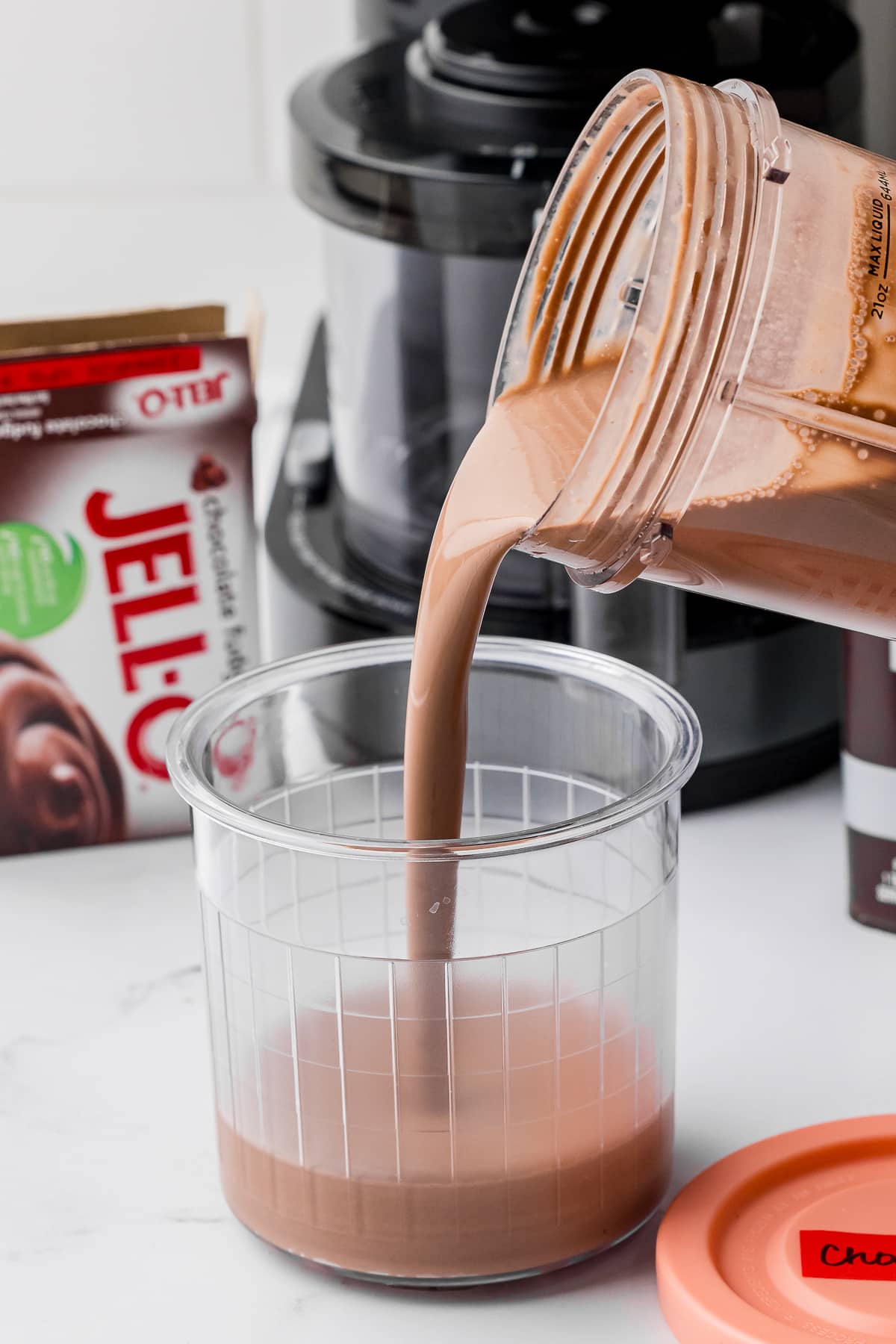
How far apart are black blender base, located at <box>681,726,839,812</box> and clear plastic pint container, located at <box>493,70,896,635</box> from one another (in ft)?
1.17

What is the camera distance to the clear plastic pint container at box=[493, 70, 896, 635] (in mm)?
513

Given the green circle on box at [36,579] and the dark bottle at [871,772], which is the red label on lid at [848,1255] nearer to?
the dark bottle at [871,772]

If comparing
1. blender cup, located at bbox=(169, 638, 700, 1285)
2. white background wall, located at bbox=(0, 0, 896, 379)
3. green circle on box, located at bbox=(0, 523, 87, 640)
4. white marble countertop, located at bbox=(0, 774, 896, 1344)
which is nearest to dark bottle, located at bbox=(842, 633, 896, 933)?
white marble countertop, located at bbox=(0, 774, 896, 1344)

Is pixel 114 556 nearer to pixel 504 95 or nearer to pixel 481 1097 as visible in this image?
pixel 504 95

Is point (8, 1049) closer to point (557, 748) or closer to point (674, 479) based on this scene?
point (557, 748)

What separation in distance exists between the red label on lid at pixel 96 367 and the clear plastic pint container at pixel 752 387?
35cm

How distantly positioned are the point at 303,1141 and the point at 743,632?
0.38 metres

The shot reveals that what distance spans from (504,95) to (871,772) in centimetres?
37

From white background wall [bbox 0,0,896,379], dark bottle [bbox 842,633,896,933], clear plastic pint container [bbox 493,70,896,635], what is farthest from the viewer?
white background wall [bbox 0,0,896,379]

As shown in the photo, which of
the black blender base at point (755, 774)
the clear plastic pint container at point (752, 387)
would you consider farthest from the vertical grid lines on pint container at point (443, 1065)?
the black blender base at point (755, 774)

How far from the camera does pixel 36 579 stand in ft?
2.91

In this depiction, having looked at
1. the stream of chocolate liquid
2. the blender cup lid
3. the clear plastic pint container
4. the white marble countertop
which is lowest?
the white marble countertop

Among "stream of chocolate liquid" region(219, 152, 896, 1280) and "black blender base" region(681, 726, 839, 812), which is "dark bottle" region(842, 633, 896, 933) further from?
"stream of chocolate liquid" region(219, 152, 896, 1280)

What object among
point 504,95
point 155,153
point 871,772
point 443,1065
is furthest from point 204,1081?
point 155,153
